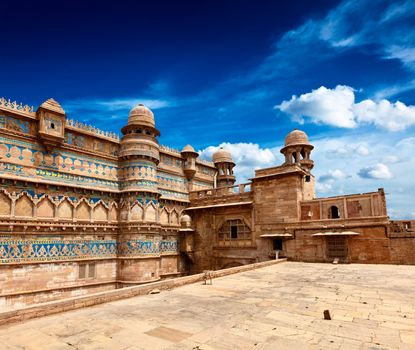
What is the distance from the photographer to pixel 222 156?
32625mm

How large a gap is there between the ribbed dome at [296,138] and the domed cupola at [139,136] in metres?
12.5

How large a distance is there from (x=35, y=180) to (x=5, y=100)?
Answer: 509cm

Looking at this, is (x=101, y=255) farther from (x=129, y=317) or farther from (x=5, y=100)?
(x=129, y=317)

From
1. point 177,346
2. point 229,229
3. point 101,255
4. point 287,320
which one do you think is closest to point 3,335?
point 177,346

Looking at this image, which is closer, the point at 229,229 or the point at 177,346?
the point at 177,346

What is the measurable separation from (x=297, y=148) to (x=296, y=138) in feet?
3.19

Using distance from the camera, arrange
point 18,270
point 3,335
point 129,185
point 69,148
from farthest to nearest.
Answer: point 129,185 → point 69,148 → point 18,270 → point 3,335

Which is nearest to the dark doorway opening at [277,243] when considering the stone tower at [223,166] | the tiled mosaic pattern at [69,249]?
the tiled mosaic pattern at [69,249]

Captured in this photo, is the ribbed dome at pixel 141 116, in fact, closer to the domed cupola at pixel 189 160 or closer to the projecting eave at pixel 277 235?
the domed cupola at pixel 189 160

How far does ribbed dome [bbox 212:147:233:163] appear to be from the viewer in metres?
32.5

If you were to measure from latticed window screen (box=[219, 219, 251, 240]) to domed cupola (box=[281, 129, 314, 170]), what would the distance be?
7883mm

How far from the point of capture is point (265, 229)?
2250cm

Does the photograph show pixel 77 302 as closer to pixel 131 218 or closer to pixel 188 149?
pixel 131 218

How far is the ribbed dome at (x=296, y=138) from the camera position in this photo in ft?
89.1
